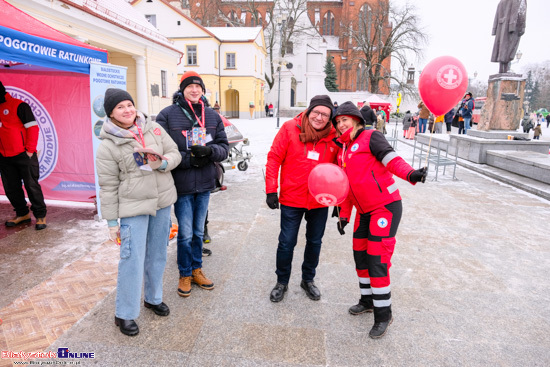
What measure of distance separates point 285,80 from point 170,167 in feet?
158

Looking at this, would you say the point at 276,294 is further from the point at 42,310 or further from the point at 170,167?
the point at 42,310

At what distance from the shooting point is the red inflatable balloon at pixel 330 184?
2.63 m

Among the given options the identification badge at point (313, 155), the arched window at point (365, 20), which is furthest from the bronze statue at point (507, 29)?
the arched window at point (365, 20)

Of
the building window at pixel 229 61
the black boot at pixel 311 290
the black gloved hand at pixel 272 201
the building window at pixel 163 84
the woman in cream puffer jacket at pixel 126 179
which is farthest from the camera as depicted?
the building window at pixel 229 61

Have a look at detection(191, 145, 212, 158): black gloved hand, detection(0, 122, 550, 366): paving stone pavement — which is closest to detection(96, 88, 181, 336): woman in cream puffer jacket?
detection(191, 145, 212, 158): black gloved hand

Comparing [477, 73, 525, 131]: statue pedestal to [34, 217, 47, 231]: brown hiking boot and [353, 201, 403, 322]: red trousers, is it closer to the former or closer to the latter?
[353, 201, 403, 322]: red trousers

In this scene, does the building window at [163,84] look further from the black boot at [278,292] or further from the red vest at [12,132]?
the black boot at [278,292]

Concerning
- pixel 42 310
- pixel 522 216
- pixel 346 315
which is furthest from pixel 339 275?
pixel 522 216

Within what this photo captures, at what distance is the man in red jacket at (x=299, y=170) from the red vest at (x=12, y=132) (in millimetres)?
3793

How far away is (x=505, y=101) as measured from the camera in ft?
35.5

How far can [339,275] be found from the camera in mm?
3867

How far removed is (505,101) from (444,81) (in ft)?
32.3

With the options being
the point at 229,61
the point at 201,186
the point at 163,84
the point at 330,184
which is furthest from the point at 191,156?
the point at 229,61

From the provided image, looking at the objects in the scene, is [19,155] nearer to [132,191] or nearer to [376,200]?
[132,191]
